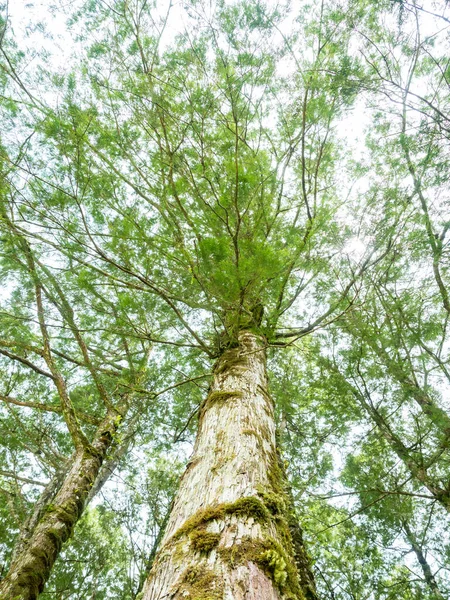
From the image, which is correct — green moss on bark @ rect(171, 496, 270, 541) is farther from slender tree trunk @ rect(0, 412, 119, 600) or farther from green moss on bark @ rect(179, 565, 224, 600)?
slender tree trunk @ rect(0, 412, 119, 600)

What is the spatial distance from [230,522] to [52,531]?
3484 millimetres

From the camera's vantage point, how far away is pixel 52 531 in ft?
11.8

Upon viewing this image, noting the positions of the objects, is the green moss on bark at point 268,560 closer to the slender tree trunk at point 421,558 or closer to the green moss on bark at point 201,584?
the green moss on bark at point 201,584

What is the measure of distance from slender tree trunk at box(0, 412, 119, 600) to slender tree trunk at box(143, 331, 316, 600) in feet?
7.97

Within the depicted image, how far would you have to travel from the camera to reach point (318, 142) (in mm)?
4305

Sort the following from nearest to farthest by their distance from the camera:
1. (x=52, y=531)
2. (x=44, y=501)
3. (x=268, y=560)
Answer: (x=268, y=560), (x=52, y=531), (x=44, y=501)

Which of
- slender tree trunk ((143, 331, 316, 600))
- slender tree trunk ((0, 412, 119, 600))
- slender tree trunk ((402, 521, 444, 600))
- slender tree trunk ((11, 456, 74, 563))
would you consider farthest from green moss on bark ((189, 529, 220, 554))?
slender tree trunk ((402, 521, 444, 600))

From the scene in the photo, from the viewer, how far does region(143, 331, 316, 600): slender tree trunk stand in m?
0.99

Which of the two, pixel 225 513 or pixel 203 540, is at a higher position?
pixel 225 513

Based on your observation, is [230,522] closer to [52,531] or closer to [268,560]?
[268,560]

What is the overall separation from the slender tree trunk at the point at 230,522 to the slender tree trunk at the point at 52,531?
2428mm

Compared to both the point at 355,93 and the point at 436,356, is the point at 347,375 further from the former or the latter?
the point at 355,93

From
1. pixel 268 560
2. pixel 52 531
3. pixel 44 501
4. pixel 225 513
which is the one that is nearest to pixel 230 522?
pixel 225 513

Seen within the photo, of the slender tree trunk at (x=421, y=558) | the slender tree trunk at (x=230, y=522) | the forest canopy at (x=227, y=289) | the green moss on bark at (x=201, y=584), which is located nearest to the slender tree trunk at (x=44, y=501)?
the forest canopy at (x=227, y=289)
